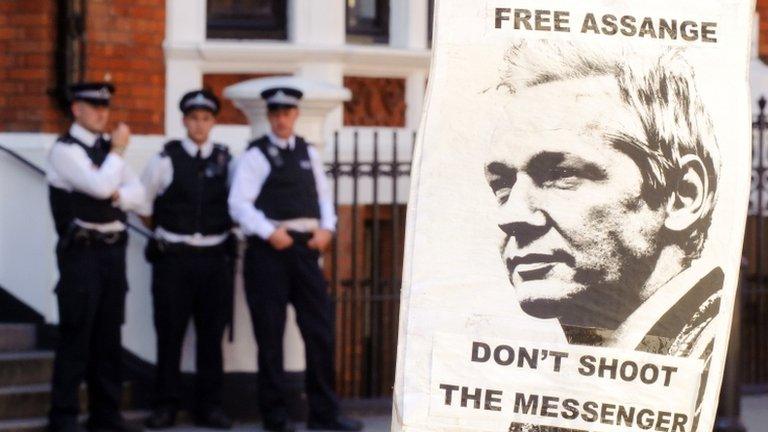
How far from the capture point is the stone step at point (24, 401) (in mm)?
8672

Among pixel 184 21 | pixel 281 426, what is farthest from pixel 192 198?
pixel 184 21

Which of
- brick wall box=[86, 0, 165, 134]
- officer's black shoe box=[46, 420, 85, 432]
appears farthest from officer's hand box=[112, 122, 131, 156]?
officer's black shoe box=[46, 420, 85, 432]

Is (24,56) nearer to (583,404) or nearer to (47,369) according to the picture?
(47,369)

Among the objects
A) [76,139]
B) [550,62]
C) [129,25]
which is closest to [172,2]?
[129,25]

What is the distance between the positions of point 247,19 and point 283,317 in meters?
2.36

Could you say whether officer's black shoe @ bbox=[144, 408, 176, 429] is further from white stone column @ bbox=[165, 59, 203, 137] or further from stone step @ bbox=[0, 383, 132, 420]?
white stone column @ bbox=[165, 59, 203, 137]

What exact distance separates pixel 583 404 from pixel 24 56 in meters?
6.38

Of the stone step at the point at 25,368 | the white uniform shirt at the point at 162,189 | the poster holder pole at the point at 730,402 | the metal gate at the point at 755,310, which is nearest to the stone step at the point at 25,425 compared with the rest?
the stone step at the point at 25,368

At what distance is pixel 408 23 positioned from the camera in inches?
424

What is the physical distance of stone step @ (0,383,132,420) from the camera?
28.5 feet

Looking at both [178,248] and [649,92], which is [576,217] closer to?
[649,92]

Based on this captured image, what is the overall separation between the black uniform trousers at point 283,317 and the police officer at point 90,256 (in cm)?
76

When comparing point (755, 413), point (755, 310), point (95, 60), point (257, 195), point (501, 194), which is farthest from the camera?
point (755, 310)

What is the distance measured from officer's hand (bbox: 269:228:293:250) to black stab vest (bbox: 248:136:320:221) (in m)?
0.11
